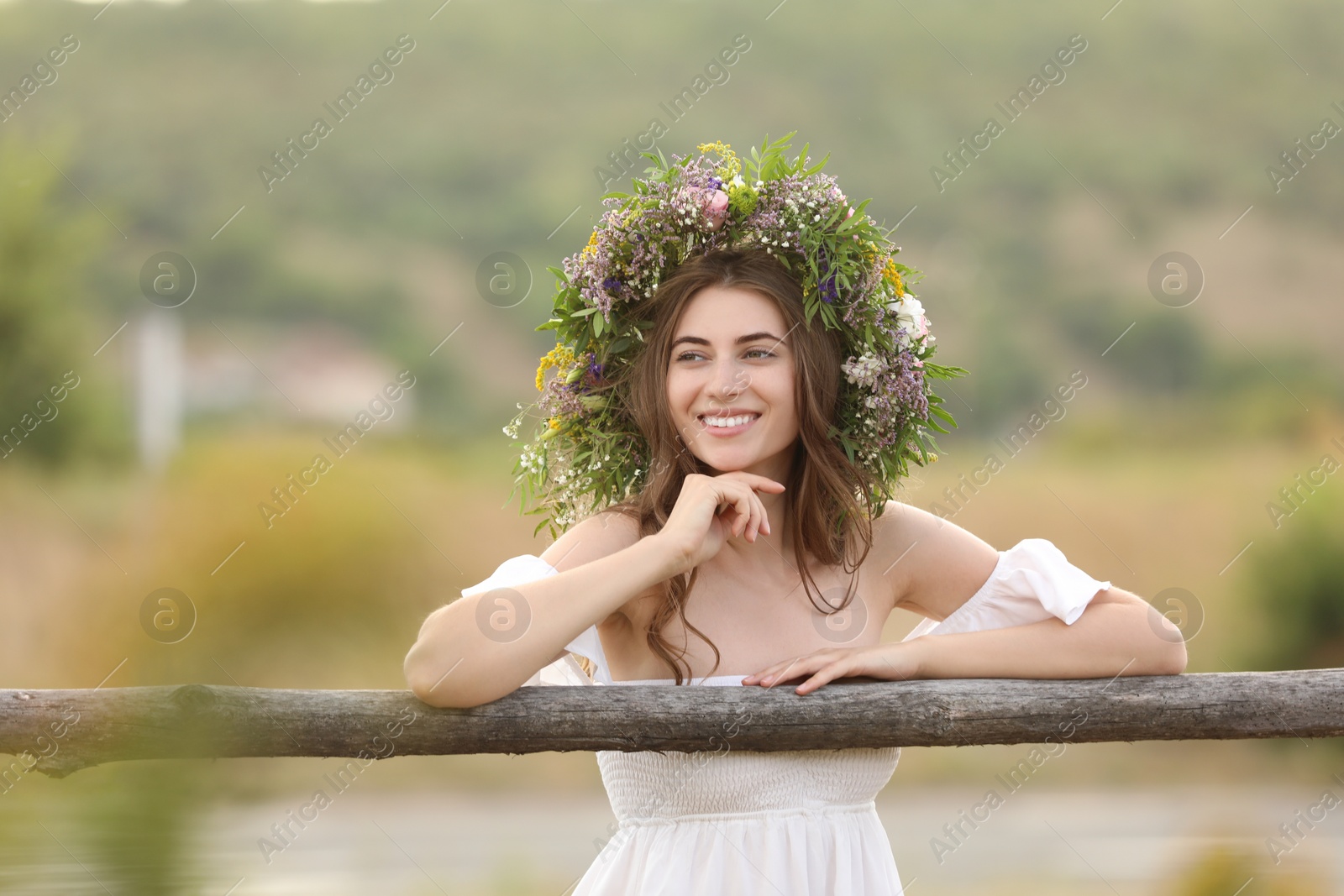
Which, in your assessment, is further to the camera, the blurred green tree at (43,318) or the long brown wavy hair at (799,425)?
the blurred green tree at (43,318)

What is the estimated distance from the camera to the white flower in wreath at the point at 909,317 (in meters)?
2.78

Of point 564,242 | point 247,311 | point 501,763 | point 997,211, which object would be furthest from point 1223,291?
point 501,763

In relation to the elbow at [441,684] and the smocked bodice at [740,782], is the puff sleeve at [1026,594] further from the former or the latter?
the elbow at [441,684]

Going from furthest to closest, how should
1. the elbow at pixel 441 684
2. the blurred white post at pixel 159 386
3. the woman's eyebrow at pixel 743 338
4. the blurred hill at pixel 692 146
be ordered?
the blurred hill at pixel 692 146 → the blurred white post at pixel 159 386 → the woman's eyebrow at pixel 743 338 → the elbow at pixel 441 684

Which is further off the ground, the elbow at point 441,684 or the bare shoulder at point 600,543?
the bare shoulder at point 600,543

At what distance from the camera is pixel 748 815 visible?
8.03ft

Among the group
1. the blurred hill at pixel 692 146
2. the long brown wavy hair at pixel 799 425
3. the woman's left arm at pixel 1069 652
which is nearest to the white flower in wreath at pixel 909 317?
the long brown wavy hair at pixel 799 425

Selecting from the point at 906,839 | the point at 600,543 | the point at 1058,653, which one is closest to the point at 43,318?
the point at 906,839

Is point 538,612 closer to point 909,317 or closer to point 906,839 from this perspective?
point 909,317

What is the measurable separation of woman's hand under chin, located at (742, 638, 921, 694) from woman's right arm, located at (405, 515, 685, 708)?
32cm

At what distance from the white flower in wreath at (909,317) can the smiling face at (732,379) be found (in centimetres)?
30

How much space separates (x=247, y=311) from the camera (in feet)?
177

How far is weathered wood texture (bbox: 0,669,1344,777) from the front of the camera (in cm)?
219

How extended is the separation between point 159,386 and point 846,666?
40.4 meters
